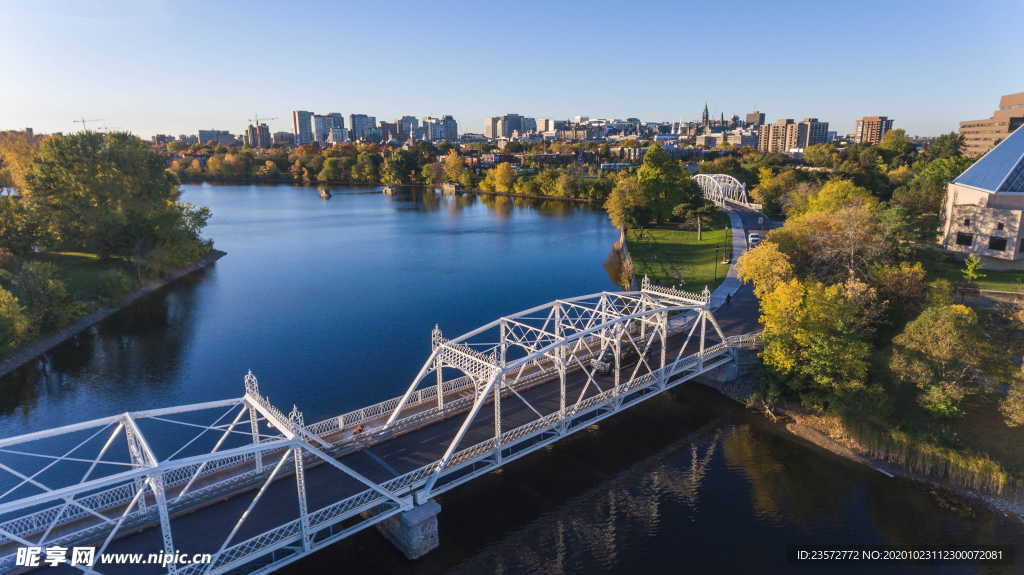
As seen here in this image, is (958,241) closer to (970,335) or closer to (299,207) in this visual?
(970,335)

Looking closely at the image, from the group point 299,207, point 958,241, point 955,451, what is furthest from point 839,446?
point 299,207

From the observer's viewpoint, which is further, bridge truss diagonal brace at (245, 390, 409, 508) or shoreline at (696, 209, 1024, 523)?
shoreline at (696, 209, 1024, 523)

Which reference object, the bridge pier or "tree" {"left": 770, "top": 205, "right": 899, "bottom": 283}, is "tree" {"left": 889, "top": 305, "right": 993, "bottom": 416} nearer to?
"tree" {"left": 770, "top": 205, "right": 899, "bottom": 283}

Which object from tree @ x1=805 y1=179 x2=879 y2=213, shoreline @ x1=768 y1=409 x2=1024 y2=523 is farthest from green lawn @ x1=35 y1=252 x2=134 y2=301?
tree @ x1=805 y1=179 x2=879 y2=213

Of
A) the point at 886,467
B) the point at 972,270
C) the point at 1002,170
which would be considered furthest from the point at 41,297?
the point at 1002,170

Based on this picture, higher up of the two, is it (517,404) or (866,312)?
(866,312)

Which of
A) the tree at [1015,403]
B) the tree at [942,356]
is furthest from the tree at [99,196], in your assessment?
the tree at [1015,403]

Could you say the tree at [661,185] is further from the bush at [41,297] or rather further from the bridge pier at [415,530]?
the bridge pier at [415,530]

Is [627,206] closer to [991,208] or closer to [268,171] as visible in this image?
[991,208]
